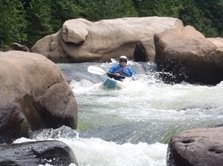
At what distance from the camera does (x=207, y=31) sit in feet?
87.5

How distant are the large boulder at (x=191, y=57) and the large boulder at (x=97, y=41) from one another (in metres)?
1.93

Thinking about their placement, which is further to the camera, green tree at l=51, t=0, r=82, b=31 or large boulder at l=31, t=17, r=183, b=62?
green tree at l=51, t=0, r=82, b=31

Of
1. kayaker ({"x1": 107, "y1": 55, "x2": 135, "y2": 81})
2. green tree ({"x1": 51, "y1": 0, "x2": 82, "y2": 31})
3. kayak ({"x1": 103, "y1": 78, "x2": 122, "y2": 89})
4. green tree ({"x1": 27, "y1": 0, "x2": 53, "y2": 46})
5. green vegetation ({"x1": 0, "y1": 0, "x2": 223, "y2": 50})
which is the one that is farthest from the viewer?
green tree ({"x1": 51, "y1": 0, "x2": 82, "y2": 31})

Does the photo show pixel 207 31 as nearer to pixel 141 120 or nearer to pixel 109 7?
pixel 109 7

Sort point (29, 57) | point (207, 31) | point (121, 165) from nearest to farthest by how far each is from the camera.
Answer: point (121, 165) < point (29, 57) < point (207, 31)

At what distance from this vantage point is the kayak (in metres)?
11.3

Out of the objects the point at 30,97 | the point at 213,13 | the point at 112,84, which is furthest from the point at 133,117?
the point at 213,13

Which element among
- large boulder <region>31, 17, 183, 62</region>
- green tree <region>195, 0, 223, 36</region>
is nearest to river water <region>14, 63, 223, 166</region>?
large boulder <region>31, 17, 183, 62</region>

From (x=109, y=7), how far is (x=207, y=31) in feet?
25.9

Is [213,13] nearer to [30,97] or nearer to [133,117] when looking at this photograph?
[133,117]

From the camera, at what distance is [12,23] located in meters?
15.9

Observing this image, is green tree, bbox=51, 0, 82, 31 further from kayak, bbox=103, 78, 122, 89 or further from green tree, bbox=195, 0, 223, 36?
green tree, bbox=195, 0, 223, 36

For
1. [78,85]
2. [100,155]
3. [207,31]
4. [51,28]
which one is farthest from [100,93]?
[207,31]

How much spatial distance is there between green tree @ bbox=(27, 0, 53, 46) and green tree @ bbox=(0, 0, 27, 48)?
1.89 ft
